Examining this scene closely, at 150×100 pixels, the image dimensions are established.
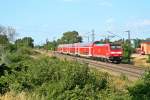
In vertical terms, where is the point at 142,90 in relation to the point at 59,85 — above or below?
below

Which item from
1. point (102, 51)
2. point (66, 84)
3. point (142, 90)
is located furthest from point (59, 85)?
point (102, 51)

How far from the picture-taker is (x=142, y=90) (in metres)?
15.1

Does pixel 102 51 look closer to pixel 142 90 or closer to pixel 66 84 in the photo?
pixel 66 84

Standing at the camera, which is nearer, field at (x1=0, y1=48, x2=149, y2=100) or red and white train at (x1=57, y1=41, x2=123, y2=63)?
field at (x1=0, y1=48, x2=149, y2=100)

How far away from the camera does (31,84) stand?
1811cm

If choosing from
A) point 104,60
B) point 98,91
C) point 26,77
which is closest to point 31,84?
point 26,77

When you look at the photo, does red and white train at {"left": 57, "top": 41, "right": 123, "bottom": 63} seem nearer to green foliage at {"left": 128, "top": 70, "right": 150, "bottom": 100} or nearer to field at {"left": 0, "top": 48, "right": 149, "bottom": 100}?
field at {"left": 0, "top": 48, "right": 149, "bottom": 100}

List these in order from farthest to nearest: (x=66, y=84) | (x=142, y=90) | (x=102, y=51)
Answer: (x=102, y=51) < (x=66, y=84) < (x=142, y=90)

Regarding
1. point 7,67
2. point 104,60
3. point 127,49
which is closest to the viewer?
point 7,67

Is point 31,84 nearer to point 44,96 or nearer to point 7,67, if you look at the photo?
point 44,96

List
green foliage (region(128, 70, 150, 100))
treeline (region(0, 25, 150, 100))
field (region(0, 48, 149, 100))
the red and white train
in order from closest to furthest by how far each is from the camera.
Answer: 1. green foliage (region(128, 70, 150, 100))
2. treeline (region(0, 25, 150, 100))
3. field (region(0, 48, 149, 100))
4. the red and white train

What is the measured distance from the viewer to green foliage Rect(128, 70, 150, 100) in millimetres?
14052

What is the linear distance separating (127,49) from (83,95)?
56.5 metres

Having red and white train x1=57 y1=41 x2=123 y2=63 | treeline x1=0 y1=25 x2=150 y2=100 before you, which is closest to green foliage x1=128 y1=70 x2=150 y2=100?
treeline x1=0 y1=25 x2=150 y2=100
